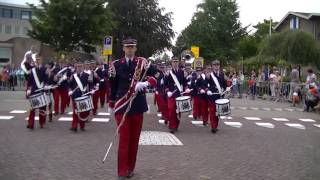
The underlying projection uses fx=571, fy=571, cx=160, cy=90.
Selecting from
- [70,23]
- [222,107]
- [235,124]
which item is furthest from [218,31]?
[222,107]

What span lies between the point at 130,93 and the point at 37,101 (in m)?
6.03

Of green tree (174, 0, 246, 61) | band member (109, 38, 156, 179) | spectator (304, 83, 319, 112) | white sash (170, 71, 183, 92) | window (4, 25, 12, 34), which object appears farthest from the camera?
window (4, 25, 12, 34)

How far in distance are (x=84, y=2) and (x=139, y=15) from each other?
26.3m

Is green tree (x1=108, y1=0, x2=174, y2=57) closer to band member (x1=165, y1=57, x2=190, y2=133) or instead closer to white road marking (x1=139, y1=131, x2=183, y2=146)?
band member (x1=165, y1=57, x2=190, y2=133)

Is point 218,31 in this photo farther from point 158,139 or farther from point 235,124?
point 158,139

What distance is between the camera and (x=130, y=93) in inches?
360

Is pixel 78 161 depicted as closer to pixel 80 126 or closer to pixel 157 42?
pixel 80 126

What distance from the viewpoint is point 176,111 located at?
15.1 meters

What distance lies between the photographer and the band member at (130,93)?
29.2ft

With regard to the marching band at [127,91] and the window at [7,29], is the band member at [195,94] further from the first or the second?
the window at [7,29]

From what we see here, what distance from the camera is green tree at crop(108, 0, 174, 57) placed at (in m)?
64.0

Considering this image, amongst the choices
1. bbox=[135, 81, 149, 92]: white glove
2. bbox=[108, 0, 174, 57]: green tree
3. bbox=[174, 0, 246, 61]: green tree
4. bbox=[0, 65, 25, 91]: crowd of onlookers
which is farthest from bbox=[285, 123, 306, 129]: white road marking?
bbox=[174, 0, 246, 61]: green tree

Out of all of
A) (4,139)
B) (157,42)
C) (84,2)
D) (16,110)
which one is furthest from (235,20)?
(4,139)

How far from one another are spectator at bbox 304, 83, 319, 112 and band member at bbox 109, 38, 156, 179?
15.8 meters
